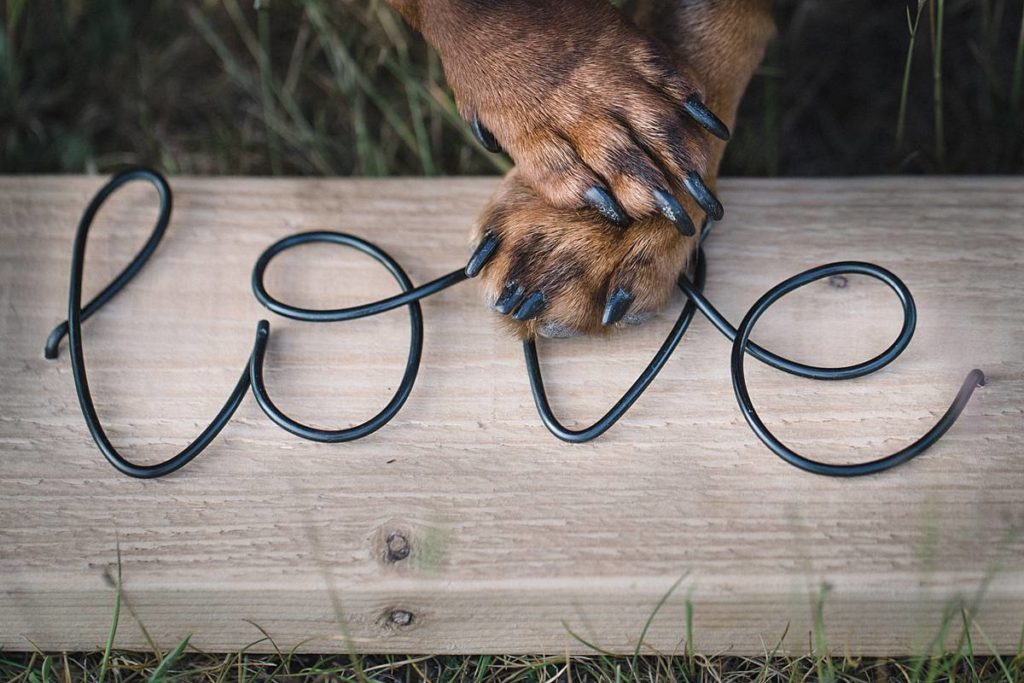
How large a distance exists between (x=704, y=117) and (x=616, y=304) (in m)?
0.24

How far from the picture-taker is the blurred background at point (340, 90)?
1731 mm

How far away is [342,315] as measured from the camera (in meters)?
1.19

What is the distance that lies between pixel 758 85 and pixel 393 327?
3.21 feet

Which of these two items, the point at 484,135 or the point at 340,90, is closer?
the point at 484,135

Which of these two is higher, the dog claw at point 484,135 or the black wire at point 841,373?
the dog claw at point 484,135

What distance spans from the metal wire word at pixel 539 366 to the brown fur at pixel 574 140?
0.23ft

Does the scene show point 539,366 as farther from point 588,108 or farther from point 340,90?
point 340,90

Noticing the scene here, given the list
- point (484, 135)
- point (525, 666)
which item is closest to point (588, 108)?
point (484, 135)

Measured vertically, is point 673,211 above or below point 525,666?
above

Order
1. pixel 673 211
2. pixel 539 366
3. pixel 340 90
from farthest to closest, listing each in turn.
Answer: pixel 340 90
pixel 539 366
pixel 673 211

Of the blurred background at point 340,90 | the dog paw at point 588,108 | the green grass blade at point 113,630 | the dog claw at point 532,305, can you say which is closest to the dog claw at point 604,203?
the dog paw at point 588,108

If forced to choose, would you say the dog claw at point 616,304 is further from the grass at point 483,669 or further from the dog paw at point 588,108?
the grass at point 483,669

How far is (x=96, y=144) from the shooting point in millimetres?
1846

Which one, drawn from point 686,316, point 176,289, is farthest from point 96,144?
point 686,316
